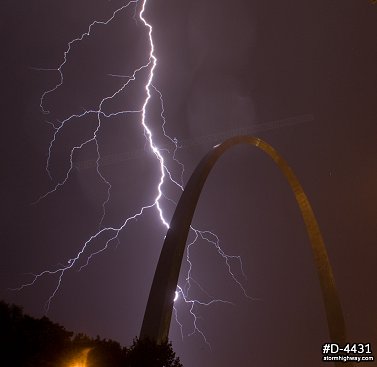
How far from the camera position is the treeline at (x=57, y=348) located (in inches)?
365

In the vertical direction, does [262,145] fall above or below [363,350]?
above

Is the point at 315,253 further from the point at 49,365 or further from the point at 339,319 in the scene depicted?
the point at 49,365

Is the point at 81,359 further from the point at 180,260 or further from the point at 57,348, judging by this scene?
the point at 180,260

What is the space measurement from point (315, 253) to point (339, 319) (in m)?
3.33

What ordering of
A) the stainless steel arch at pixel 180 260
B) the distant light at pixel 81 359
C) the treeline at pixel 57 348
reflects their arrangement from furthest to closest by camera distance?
the stainless steel arch at pixel 180 260, the distant light at pixel 81 359, the treeline at pixel 57 348

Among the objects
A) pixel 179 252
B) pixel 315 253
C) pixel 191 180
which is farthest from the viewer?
pixel 315 253

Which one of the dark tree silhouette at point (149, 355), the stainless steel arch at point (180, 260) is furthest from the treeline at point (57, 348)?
the stainless steel arch at point (180, 260)

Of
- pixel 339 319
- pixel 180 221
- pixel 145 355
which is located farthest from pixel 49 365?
pixel 339 319

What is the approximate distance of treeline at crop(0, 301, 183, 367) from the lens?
9.28 metres

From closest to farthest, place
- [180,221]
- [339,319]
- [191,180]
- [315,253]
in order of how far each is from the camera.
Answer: [180,221], [191,180], [339,319], [315,253]

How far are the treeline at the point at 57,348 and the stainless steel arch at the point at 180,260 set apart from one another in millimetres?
1111

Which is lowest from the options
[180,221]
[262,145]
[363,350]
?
[363,350]

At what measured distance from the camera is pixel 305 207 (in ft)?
72.1

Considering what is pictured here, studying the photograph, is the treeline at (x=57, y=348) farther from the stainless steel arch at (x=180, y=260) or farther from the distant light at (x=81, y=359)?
the stainless steel arch at (x=180, y=260)
